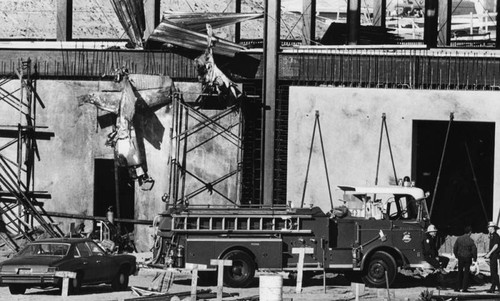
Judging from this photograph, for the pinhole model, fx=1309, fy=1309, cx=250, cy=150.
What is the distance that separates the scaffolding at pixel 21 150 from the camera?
37.8m

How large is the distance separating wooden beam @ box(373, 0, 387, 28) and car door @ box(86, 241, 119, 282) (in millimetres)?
25521

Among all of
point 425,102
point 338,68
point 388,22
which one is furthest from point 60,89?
point 388,22

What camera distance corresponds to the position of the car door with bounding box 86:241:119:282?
1080 inches

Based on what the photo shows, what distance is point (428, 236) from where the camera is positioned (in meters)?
29.9

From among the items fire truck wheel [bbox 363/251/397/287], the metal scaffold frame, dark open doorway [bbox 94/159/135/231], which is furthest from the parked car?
dark open doorway [bbox 94/159/135/231]

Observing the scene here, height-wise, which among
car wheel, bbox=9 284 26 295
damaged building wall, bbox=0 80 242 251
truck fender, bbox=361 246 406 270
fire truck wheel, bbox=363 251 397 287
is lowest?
car wheel, bbox=9 284 26 295

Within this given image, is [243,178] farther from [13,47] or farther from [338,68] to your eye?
[13,47]

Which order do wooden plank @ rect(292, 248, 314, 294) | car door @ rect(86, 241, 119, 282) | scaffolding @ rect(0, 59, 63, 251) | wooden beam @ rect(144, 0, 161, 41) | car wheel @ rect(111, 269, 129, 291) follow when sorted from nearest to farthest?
car door @ rect(86, 241, 119, 282), car wheel @ rect(111, 269, 129, 291), wooden plank @ rect(292, 248, 314, 294), scaffolding @ rect(0, 59, 63, 251), wooden beam @ rect(144, 0, 161, 41)

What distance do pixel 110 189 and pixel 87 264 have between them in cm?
1427

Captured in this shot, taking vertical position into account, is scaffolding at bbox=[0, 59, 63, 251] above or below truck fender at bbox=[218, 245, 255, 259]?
above

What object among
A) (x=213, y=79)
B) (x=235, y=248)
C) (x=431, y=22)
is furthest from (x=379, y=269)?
(x=431, y=22)

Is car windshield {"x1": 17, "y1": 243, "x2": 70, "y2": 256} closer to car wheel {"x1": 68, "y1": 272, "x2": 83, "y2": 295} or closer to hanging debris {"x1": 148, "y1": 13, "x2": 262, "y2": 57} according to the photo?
car wheel {"x1": 68, "y1": 272, "x2": 83, "y2": 295}

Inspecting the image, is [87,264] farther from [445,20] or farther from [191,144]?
[445,20]

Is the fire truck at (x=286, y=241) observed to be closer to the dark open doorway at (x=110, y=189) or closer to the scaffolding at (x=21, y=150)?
the scaffolding at (x=21, y=150)
